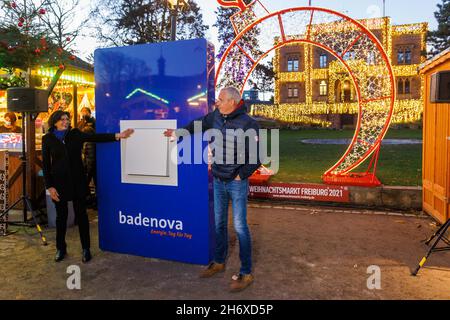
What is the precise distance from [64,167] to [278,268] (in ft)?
8.74

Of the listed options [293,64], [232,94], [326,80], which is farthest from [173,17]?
[293,64]

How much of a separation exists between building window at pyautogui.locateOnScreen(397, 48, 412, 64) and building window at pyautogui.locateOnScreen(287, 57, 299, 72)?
35.1ft

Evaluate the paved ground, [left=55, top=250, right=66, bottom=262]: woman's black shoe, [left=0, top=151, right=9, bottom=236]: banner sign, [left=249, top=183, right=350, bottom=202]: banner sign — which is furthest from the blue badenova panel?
[left=249, top=183, right=350, bottom=202]: banner sign

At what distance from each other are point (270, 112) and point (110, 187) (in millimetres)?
31017

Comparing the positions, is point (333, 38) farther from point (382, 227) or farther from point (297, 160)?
point (297, 160)

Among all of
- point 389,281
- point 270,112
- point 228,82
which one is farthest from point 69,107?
point 270,112

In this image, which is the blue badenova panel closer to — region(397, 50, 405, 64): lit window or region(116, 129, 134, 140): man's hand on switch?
region(116, 129, 134, 140): man's hand on switch

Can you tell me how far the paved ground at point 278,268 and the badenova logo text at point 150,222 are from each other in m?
0.41

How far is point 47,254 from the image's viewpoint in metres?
4.75

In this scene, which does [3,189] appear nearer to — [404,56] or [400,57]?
[404,56]

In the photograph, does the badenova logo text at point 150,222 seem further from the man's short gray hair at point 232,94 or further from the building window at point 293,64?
the building window at point 293,64

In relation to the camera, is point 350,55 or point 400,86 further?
point 400,86

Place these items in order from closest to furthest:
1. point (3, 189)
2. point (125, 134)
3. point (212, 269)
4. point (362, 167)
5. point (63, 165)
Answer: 1. point (212, 269)
2. point (63, 165)
3. point (125, 134)
4. point (3, 189)
5. point (362, 167)

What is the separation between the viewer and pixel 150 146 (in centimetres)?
443
